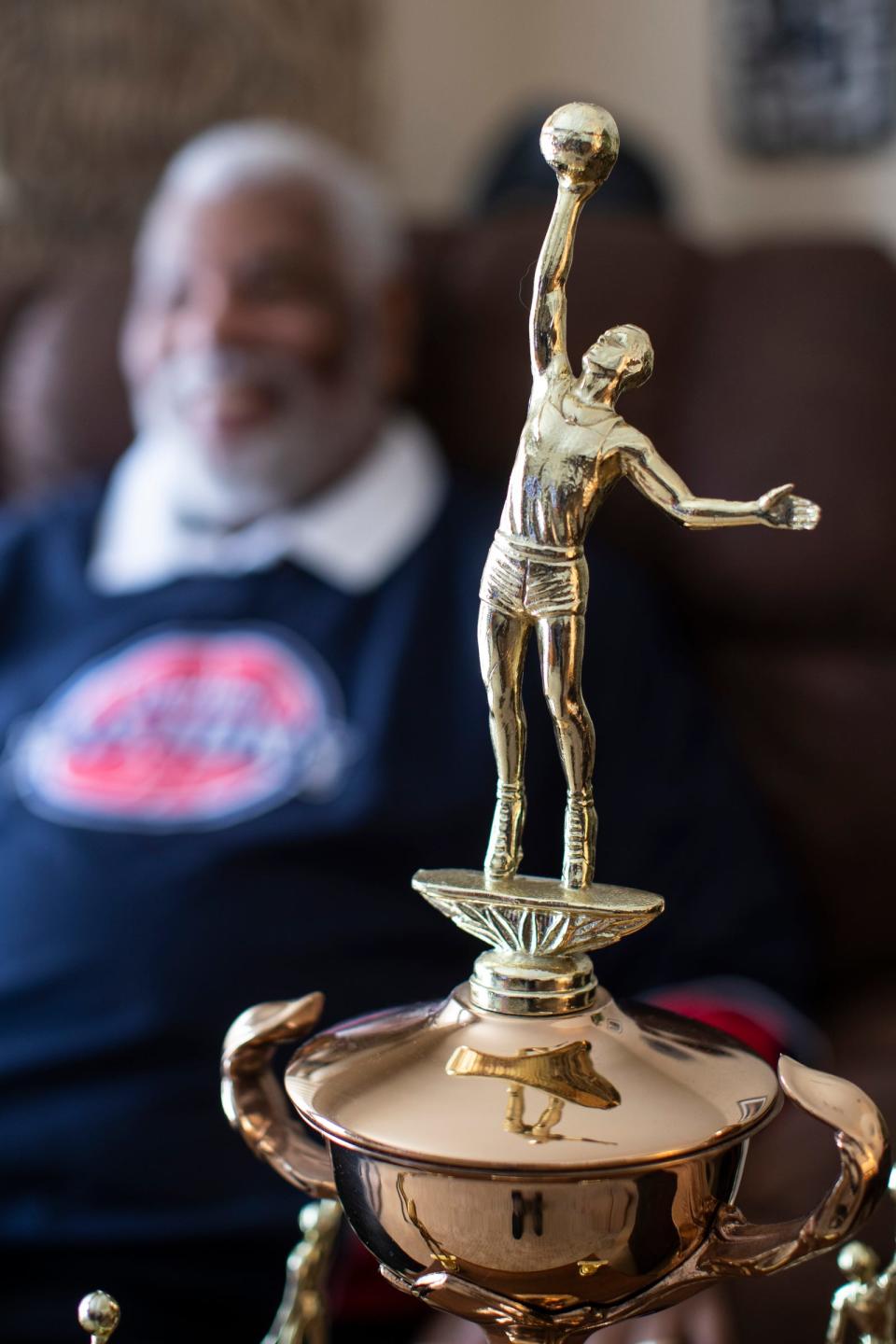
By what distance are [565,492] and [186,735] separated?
0.83m

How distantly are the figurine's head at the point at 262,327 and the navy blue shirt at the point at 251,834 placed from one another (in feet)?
0.38

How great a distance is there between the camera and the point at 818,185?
2.10m

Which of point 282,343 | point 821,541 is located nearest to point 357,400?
point 282,343

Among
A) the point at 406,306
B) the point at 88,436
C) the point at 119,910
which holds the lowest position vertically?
the point at 119,910

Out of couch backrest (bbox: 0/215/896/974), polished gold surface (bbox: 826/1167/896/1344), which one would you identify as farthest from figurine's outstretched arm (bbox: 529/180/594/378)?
couch backrest (bbox: 0/215/896/974)

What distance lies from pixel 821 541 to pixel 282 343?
19.6 inches

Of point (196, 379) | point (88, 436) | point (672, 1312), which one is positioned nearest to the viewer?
point (672, 1312)

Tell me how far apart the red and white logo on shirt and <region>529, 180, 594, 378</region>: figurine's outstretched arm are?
764 millimetres

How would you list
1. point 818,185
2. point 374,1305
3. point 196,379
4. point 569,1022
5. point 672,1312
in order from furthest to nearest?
1. point 818,185
2. point 196,379
3. point 374,1305
4. point 672,1312
5. point 569,1022

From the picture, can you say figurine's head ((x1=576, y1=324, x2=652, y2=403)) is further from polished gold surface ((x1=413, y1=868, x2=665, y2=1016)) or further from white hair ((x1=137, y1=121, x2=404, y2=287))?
white hair ((x1=137, y1=121, x2=404, y2=287))

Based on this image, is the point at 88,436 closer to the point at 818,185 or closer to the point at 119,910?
the point at 119,910

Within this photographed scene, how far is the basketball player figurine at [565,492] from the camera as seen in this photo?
32 centimetres

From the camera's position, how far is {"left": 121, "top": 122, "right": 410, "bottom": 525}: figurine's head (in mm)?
1301

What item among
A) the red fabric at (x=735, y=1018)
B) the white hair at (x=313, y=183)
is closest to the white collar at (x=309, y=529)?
the white hair at (x=313, y=183)
